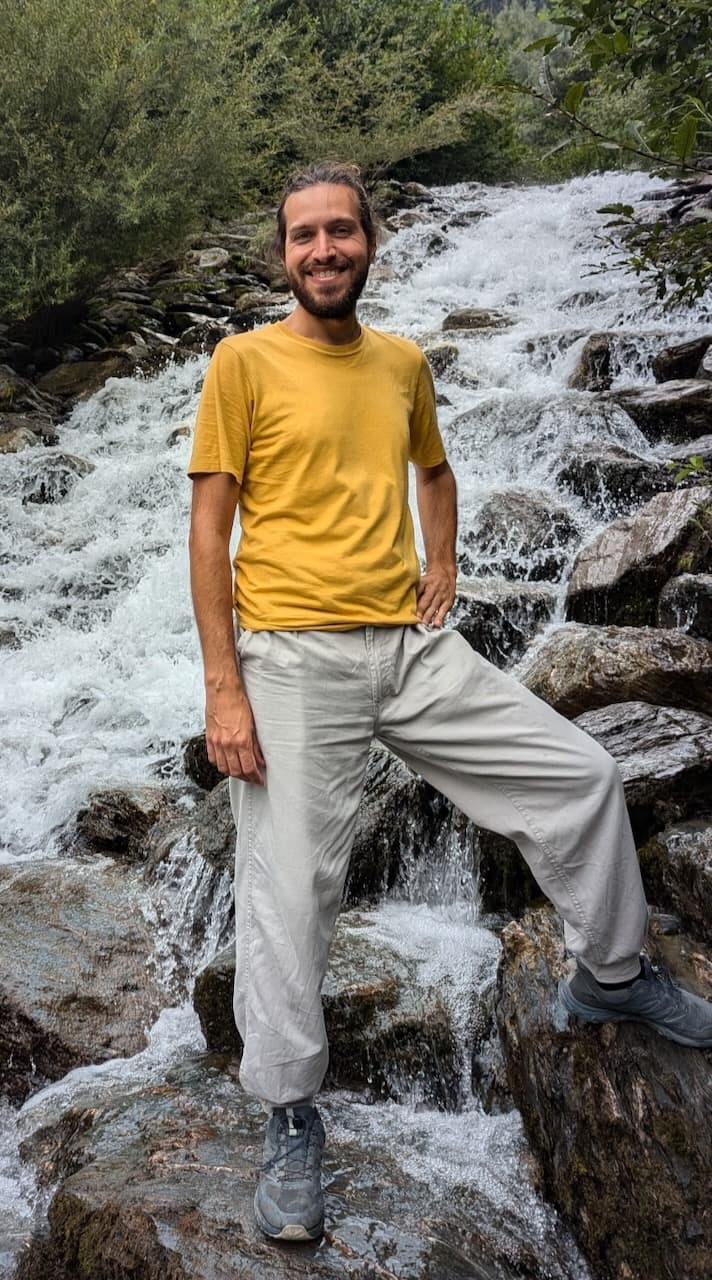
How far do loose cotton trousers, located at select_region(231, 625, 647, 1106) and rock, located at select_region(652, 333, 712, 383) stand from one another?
8004mm

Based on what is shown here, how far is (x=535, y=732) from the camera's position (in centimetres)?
225

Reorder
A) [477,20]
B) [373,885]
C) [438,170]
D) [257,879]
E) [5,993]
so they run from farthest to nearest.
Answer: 1. [477,20]
2. [438,170]
3. [373,885]
4. [5,993]
5. [257,879]

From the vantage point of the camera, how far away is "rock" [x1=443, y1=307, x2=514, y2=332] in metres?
12.6

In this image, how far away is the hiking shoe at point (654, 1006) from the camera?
2416mm

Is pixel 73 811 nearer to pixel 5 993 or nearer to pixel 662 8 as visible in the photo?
pixel 5 993

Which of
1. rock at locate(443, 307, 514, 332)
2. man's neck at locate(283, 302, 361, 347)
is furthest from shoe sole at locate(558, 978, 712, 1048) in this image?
rock at locate(443, 307, 514, 332)

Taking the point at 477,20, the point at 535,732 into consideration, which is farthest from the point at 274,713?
the point at 477,20

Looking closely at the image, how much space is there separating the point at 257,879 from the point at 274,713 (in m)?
0.36

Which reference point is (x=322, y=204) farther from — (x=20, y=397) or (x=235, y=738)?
(x=20, y=397)

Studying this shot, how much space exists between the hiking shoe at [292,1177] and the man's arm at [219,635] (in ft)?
2.55

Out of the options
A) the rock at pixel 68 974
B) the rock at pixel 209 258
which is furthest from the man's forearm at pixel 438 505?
the rock at pixel 209 258

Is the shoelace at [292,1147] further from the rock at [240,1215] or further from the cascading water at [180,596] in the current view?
the cascading water at [180,596]

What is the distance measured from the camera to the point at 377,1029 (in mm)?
3467

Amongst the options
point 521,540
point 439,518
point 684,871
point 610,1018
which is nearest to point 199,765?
point 521,540
